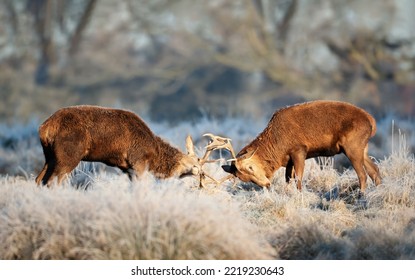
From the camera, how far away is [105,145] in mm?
13406

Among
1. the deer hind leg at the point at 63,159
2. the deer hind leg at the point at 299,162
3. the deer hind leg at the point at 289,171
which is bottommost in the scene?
the deer hind leg at the point at 289,171

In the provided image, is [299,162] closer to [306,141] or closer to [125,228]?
[306,141]

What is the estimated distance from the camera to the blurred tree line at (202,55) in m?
32.0

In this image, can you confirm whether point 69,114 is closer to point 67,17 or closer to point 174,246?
point 174,246

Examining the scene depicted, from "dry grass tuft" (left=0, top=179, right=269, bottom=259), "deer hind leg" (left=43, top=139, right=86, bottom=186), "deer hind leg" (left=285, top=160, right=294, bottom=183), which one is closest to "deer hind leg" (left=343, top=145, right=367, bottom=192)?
"deer hind leg" (left=285, top=160, right=294, bottom=183)

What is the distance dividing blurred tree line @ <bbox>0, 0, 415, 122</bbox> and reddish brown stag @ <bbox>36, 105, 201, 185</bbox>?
16.6 metres

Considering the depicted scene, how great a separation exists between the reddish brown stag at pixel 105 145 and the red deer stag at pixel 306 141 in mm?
991

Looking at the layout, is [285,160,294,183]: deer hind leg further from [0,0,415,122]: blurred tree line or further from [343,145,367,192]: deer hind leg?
[0,0,415,122]: blurred tree line

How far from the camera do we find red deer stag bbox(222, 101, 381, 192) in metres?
13.8

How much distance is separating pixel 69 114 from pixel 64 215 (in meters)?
3.23

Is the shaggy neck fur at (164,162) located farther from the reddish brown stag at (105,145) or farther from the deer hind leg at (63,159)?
the deer hind leg at (63,159)

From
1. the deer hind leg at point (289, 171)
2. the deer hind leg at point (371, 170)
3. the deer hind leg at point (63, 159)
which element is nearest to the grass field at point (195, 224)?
the deer hind leg at point (63, 159)

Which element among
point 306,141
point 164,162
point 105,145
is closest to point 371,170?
point 306,141

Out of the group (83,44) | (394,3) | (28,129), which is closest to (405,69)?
(394,3)
